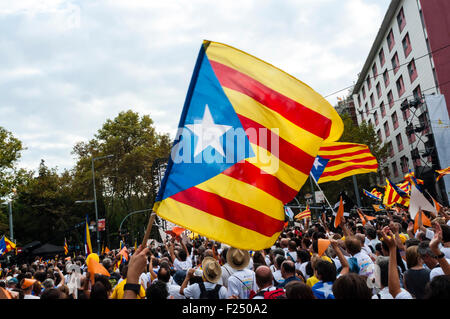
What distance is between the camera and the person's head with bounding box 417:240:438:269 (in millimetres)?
3703

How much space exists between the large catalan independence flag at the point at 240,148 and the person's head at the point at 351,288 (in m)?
0.85

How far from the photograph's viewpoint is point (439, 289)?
240cm

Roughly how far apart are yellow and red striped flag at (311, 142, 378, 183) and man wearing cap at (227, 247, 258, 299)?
10.3ft

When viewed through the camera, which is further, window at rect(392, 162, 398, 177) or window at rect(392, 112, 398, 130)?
window at rect(392, 162, 398, 177)

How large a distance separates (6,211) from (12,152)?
15.2m

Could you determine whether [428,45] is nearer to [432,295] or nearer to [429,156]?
[429,156]

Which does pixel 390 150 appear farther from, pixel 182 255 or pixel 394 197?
pixel 182 255

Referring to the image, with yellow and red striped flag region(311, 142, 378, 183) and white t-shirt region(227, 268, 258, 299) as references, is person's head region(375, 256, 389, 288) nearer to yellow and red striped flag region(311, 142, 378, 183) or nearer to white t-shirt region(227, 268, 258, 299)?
white t-shirt region(227, 268, 258, 299)

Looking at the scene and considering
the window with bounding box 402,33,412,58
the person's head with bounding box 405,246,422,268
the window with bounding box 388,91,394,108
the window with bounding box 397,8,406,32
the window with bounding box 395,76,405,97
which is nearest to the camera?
the person's head with bounding box 405,246,422,268

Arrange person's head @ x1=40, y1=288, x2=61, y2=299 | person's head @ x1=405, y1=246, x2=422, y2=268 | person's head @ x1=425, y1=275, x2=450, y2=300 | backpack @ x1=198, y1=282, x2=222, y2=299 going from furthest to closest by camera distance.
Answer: backpack @ x1=198, y1=282, x2=222, y2=299 < person's head @ x1=405, y1=246, x2=422, y2=268 < person's head @ x1=40, y1=288, x2=61, y2=299 < person's head @ x1=425, y1=275, x2=450, y2=300

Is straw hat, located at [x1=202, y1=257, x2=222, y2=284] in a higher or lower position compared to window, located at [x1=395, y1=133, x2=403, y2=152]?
lower

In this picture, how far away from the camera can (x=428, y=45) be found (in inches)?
1126

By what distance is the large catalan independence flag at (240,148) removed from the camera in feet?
11.4

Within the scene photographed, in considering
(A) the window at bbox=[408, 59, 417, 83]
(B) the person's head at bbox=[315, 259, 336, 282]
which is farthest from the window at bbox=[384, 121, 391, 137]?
(B) the person's head at bbox=[315, 259, 336, 282]
